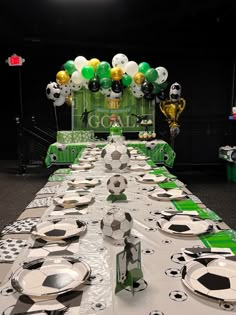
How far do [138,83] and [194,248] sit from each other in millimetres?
4755

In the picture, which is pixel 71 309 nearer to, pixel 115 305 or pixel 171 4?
pixel 115 305

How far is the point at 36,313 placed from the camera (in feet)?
2.58

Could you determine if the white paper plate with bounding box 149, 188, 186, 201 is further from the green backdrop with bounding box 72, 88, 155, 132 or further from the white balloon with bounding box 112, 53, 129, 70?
the green backdrop with bounding box 72, 88, 155, 132

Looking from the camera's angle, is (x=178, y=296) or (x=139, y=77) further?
(x=139, y=77)

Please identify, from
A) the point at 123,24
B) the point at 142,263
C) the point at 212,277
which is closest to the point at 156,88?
the point at 123,24

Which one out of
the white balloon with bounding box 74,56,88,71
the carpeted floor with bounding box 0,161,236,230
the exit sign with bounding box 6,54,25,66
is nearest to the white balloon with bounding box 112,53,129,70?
the white balloon with bounding box 74,56,88,71

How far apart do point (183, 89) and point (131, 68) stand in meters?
1.94

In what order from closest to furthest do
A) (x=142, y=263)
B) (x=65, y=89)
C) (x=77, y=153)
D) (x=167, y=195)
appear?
(x=142, y=263) → (x=167, y=195) → (x=77, y=153) → (x=65, y=89)

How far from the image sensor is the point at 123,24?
623cm

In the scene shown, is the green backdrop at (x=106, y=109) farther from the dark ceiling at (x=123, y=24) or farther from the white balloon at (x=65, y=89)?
the dark ceiling at (x=123, y=24)

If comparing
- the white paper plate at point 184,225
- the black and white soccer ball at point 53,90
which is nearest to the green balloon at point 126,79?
the black and white soccer ball at point 53,90

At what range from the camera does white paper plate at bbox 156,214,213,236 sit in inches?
51.2

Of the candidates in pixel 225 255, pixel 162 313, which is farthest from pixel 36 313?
pixel 225 255

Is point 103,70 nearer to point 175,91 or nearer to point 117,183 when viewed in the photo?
point 175,91
